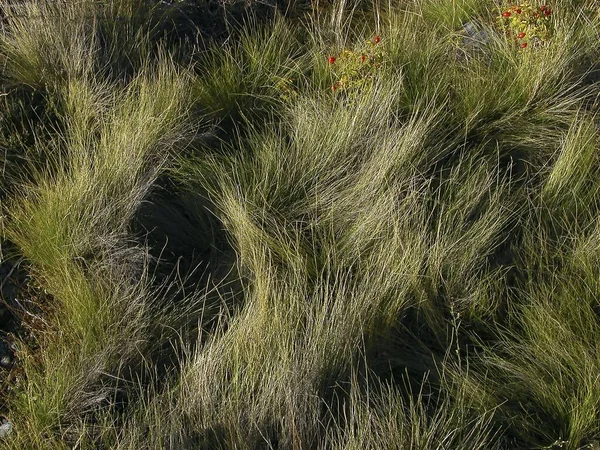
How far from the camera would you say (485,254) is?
318cm

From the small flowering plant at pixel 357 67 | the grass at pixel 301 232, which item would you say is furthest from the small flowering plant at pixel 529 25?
the small flowering plant at pixel 357 67

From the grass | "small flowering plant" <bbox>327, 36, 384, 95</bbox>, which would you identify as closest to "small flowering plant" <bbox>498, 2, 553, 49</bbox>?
the grass

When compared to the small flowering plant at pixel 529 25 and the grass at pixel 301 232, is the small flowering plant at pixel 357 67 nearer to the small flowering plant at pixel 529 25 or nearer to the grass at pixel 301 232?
the grass at pixel 301 232

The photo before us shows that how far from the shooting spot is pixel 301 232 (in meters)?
3.30

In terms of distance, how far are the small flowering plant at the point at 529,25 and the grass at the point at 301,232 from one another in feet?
0.29

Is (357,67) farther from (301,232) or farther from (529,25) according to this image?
(301,232)

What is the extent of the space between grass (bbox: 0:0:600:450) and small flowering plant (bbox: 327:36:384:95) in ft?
0.06

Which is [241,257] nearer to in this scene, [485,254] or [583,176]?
[485,254]

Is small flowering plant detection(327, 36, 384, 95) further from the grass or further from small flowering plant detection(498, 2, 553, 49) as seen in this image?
small flowering plant detection(498, 2, 553, 49)

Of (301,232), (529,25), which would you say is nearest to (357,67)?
(529,25)

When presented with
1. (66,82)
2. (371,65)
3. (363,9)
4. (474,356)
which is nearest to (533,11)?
(371,65)

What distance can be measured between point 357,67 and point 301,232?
1050mm

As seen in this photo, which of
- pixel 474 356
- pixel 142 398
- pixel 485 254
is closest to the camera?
pixel 142 398

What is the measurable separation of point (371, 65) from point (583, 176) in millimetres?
1134
